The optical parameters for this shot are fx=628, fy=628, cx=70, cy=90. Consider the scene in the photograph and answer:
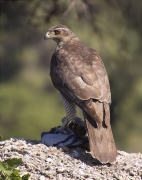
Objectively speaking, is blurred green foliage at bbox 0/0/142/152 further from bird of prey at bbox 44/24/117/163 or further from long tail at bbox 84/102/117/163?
long tail at bbox 84/102/117/163

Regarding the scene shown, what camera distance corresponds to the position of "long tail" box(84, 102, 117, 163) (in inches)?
290

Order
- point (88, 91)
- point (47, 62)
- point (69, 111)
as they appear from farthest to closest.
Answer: point (47, 62) → point (69, 111) → point (88, 91)

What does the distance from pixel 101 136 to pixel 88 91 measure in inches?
24.4

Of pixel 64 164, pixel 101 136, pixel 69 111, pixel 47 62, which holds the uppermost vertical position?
pixel 47 62

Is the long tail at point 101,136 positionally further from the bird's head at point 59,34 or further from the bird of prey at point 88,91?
the bird's head at point 59,34

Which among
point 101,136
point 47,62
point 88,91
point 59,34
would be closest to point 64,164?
point 101,136

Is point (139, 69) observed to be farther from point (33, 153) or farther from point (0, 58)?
point (33, 153)

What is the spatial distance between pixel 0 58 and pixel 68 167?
52.1 ft

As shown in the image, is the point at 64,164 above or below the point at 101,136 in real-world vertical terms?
below

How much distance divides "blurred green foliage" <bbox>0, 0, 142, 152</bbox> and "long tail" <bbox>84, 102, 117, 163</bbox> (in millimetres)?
3361

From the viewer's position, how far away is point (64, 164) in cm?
722

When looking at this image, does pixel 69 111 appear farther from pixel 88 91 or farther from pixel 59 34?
pixel 59 34

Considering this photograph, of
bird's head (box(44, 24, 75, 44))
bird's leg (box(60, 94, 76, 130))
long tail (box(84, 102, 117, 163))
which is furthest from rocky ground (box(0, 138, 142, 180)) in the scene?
bird's head (box(44, 24, 75, 44))

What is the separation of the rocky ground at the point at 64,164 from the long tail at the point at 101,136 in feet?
0.38
